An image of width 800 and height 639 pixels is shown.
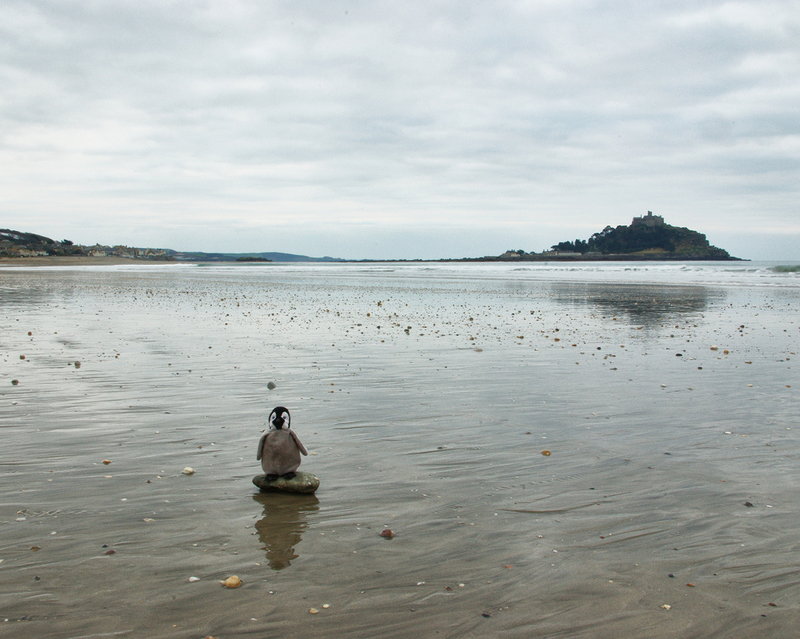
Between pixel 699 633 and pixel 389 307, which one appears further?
pixel 389 307

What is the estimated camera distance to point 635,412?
35.0 ft

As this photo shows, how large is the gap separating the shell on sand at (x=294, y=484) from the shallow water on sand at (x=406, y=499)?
0.11 metres

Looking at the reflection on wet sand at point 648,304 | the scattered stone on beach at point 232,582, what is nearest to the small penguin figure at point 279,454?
the scattered stone on beach at point 232,582

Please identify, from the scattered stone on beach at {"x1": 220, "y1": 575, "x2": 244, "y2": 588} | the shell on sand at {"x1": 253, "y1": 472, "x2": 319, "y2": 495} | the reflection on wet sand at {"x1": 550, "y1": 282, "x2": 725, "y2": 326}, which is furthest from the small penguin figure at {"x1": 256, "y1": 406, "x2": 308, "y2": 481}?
the reflection on wet sand at {"x1": 550, "y1": 282, "x2": 725, "y2": 326}

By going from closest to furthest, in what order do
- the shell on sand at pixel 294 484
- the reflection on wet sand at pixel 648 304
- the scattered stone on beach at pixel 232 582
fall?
the scattered stone on beach at pixel 232 582 → the shell on sand at pixel 294 484 → the reflection on wet sand at pixel 648 304

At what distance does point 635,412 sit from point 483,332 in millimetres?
10699

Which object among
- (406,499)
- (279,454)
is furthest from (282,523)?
(406,499)

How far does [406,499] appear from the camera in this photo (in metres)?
6.93

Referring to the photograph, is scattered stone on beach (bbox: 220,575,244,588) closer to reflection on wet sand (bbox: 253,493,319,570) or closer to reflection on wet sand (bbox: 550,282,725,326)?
reflection on wet sand (bbox: 253,493,319,570)

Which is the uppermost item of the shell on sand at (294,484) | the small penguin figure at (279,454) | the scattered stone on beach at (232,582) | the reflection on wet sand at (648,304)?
the reflection on wet sand at (648,304)

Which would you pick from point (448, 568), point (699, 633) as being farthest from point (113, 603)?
point (699, 633)

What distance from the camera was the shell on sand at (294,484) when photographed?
276 inches

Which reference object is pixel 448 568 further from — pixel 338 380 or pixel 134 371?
pixel 134 371

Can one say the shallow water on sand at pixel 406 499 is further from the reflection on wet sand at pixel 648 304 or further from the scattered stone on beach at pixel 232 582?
the reflection on wet sand at pixel 648 304
